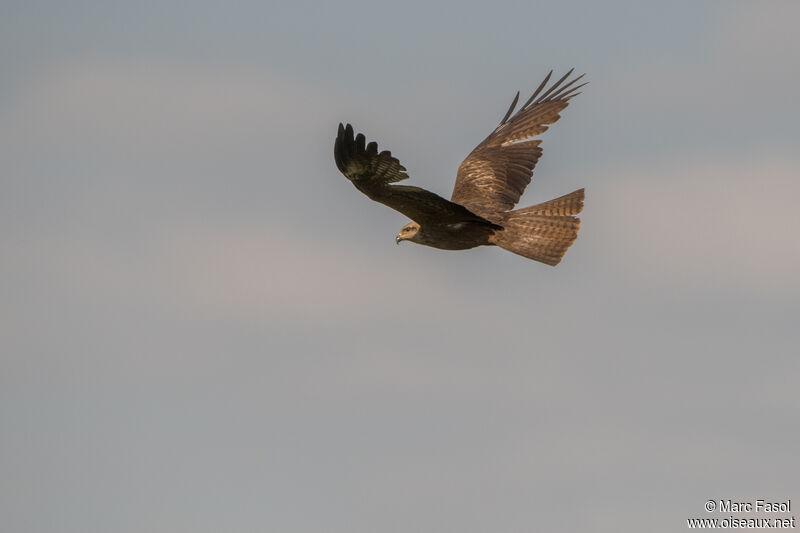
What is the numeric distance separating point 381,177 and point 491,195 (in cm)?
388

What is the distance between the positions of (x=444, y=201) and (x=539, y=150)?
4.04 metres

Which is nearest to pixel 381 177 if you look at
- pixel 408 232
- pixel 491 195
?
pixel 408 232

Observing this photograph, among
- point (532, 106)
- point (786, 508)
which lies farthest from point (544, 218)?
point (786, 508)

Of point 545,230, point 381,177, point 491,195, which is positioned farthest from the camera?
point 491,195

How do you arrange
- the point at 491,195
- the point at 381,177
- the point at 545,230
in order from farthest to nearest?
the point at 491,195 → the point at 545,230 → the point at 381,177

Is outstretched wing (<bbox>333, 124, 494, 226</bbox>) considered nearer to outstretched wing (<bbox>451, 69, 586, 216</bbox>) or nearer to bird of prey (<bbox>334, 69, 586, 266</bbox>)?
bird of prey (<bbox>334, 69, 586, 266</bbox>)

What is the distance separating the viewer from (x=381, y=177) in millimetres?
13805

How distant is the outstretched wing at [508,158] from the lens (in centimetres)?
1747

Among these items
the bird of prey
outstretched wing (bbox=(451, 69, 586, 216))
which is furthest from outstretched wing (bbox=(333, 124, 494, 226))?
outstretched wing (bbox=(451, 69, 586, 216))

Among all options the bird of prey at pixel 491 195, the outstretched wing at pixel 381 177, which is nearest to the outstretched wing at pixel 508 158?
the bird of prey at pixel 491 195

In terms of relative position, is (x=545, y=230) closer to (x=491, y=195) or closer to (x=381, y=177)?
(x=491, y=195)

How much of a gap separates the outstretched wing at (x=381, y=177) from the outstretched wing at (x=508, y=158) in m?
2.19

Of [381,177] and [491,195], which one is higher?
[491,195]

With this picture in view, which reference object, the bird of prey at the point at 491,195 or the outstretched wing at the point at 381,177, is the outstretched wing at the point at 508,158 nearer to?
the bird of prey at the point at 491,195
